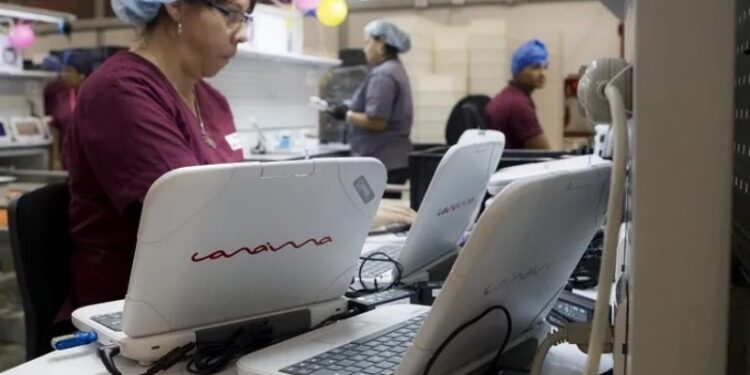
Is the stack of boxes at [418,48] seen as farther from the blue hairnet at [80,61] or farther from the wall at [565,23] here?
the blue hairnet at [80,61]

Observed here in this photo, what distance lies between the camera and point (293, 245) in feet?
3.03

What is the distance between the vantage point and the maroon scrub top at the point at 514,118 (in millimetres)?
3707

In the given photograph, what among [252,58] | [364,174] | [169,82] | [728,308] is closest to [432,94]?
[252,58]

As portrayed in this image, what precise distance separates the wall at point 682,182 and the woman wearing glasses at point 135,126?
3.13 ft

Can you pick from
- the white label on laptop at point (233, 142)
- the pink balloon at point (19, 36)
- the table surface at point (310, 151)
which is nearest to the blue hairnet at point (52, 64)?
the pink balloon at point (19, 36)

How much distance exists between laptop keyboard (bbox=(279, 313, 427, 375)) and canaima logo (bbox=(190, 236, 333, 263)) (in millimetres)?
133

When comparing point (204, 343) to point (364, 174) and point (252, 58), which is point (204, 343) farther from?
point (252, 58)

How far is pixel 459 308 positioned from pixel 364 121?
11.8ft

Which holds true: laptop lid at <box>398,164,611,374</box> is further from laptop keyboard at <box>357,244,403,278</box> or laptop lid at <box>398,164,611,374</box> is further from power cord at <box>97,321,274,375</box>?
laptop keyboard at <box>357,244,403,278</box>

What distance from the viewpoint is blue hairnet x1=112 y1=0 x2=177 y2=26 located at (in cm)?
156

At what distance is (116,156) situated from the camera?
129cm

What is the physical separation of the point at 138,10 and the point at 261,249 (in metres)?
0.89

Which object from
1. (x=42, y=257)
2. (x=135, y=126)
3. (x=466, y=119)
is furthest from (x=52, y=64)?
(x=135, y=126)

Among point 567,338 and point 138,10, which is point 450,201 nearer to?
point 567,338
